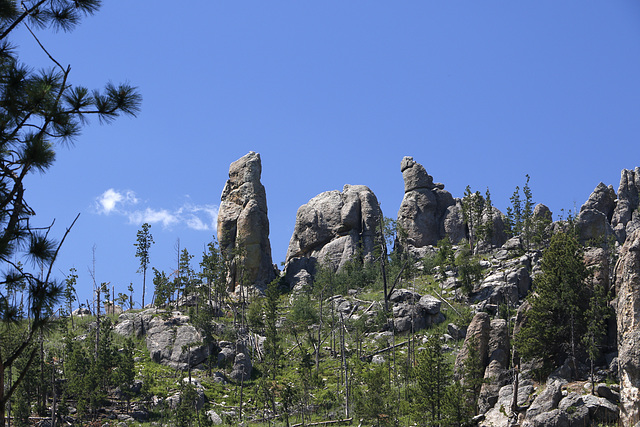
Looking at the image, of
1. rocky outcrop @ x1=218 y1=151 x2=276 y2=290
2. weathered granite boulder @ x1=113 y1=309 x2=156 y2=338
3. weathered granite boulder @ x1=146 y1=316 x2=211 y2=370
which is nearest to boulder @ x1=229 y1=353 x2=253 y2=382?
weathered granite boulder @ x1=146 y1=316 x2=211 y2=370

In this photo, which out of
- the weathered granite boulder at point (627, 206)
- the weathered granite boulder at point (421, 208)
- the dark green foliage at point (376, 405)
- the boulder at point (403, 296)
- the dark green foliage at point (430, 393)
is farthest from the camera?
the weathered granite boulder at point (421, 208)

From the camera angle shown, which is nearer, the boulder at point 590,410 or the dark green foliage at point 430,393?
the boulder at point 590,410

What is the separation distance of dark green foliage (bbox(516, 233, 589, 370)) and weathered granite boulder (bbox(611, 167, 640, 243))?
165 ft

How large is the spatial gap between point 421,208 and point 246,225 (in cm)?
2540

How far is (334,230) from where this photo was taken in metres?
94.9

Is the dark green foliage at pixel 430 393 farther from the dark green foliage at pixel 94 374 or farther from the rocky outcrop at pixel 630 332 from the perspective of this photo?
the dark green foliage at pixel 94 374

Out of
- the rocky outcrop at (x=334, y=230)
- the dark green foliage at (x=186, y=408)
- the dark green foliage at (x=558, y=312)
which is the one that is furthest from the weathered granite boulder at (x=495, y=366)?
the rocky outcrop at (x=334, y=230)

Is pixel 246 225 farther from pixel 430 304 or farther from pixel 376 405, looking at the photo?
pixel 376 405

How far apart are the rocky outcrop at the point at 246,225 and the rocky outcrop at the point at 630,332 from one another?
52.1 m

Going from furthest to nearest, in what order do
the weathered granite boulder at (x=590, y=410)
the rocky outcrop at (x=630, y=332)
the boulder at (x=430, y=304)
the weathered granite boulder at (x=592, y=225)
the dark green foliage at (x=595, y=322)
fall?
the weathered granite boulder at (x=592, y=225) → the boulder at (x=430, y=304) → the dark green foliage at (x=595, y=322) → the weathered granite boulder at (x=590, y=410) → the rocky outcrop at (x=630, y=332)

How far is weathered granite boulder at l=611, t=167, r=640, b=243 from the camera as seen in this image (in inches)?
3342

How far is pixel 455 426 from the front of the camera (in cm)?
3247

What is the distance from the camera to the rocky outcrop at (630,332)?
96.3ft

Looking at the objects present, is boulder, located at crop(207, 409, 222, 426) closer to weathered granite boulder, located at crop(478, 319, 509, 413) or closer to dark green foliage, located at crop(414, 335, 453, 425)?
dark green foliage, located at crop(414, 335, 453, 425)
